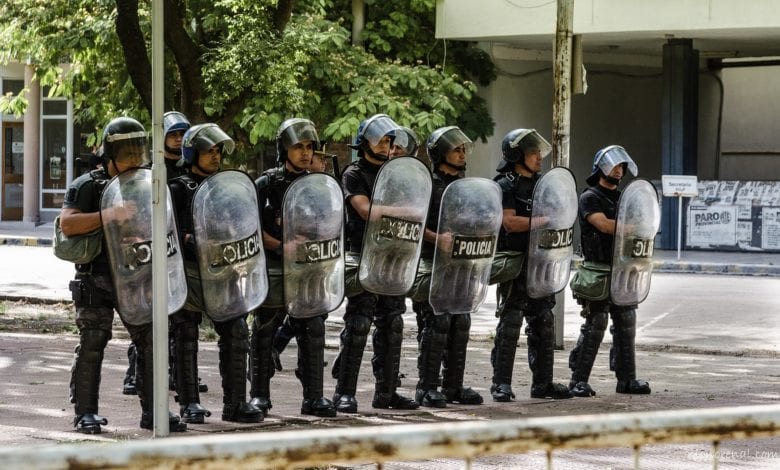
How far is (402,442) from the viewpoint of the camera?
2523 millimetres

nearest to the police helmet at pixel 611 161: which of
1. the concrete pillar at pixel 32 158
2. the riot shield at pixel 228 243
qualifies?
the riot shield at pixel 228 243

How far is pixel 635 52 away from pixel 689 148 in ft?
12.8

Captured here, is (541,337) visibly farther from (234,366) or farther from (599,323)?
(234,366)

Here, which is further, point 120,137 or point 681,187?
point 681,187

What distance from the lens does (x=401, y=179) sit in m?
8.09

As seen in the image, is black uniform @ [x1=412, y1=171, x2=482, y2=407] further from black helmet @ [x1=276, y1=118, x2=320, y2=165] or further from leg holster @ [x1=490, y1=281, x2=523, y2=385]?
black helmet @ [x1=276, y1=118, x2=320, y2=165]

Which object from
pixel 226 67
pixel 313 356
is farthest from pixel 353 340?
pixel 226 67

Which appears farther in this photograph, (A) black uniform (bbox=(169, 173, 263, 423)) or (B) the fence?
(A) black uniform (bbox=(169, 173, 263, 423))

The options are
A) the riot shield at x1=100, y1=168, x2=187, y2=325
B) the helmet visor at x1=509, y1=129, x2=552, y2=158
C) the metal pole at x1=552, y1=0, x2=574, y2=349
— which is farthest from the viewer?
Answer: the metal pole at x1=552, y1=0, x2=574, y2=349

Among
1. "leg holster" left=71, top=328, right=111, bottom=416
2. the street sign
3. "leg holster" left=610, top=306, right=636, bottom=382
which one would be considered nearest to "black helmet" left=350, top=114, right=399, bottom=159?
"leg holster" left=71, top=328, right=111, bottom=416

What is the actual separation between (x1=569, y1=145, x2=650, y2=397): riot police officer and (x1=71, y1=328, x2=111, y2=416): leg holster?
3285 mm

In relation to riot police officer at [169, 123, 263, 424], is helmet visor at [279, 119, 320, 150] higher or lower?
higher

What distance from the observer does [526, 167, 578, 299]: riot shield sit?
8.85 metres

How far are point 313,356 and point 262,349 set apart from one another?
0.31 m
